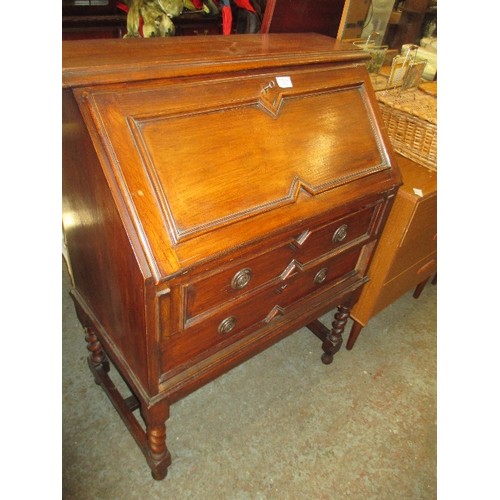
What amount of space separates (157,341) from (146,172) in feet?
1.51

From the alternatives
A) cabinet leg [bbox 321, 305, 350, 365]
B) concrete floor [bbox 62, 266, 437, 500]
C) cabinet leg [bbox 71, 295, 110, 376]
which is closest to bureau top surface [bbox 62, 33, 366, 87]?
cabinet leg [bbox 71, 295, 110, 376]

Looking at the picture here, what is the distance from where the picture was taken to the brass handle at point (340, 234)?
4.65 feet

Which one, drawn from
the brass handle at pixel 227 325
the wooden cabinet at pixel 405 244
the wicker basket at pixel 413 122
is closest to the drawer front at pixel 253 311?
the brass handle at pixel 227 325

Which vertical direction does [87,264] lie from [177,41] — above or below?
below

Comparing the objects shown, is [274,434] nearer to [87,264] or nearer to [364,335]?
[364,335]

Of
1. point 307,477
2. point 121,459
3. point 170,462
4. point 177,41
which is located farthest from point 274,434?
point 177,41

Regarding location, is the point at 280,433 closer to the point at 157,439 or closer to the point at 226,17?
the point at 157,439

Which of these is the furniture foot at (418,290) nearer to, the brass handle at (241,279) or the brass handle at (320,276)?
the brass handle at (320,276)

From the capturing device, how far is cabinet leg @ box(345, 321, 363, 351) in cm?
216

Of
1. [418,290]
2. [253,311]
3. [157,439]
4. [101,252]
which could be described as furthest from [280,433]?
[418,290]

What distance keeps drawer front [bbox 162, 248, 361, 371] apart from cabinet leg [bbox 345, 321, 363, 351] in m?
0.55

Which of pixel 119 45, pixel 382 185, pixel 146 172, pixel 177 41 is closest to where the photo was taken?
pixel 146 172

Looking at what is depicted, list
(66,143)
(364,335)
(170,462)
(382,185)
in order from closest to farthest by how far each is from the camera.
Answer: (66,143) → (382,185) → (170,462) → (364,335)

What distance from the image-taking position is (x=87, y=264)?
4.33 feet
